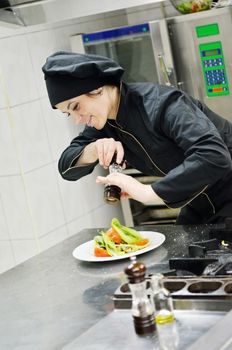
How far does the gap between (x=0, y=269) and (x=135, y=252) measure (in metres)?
2.09

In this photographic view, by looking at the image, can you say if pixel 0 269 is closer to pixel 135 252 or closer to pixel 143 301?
pixel 135 252

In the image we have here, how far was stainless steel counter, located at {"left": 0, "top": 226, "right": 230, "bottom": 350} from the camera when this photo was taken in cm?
173

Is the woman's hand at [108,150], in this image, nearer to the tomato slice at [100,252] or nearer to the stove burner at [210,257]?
the tomato slice at [100,252]

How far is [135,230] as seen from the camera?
2.51 meters

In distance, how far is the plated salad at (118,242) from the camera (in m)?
2.30

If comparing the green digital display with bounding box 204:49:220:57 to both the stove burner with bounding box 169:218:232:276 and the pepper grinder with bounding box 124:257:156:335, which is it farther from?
the pepper grinder with bounding box 124:257:156:335

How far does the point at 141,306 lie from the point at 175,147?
92 centimetres

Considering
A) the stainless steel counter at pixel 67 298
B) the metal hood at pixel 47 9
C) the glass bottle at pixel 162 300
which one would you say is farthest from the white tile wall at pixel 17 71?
the glass bottle at pixel 162 300

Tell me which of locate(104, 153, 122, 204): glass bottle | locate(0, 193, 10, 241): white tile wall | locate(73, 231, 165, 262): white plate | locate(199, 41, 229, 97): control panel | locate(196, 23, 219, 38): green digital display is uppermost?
locate(196, 23, 219, 38): green digital display

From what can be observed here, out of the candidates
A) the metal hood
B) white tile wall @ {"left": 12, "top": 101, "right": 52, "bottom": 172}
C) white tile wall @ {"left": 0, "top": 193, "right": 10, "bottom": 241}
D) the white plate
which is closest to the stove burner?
the white plate

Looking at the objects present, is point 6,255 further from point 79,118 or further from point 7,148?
point 79,118

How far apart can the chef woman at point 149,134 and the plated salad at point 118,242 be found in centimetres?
18

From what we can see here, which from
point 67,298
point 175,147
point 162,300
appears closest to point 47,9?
point 175,147

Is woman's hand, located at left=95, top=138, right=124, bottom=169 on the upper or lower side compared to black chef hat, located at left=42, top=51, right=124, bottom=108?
lower
